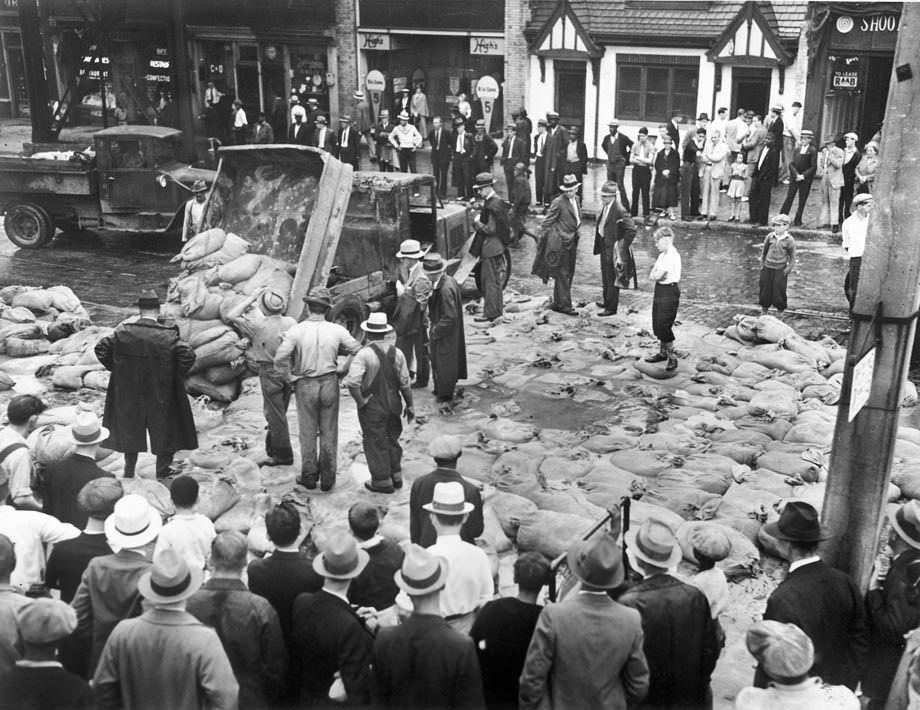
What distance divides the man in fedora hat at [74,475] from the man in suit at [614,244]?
7.52m

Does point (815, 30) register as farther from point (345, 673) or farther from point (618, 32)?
point (345, 673)

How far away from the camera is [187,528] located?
217 inches

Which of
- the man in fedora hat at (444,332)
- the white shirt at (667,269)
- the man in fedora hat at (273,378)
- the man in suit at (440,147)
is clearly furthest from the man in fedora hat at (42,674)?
the man in suit at (440,147)

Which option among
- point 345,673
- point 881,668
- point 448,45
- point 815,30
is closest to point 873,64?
point 815,30

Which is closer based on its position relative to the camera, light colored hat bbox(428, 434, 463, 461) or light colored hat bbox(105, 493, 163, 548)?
light colored hat bbox(105, 493, 163, 548)

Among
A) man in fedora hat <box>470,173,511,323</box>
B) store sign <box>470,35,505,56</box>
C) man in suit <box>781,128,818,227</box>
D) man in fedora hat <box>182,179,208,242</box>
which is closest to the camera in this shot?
man in fedora hat <box>470,173,511,323</box>

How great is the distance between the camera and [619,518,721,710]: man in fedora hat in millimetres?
4660

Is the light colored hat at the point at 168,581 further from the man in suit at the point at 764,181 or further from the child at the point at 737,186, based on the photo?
the child at the point at 737,186

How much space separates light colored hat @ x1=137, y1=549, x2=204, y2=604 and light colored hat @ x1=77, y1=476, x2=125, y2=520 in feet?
2.99

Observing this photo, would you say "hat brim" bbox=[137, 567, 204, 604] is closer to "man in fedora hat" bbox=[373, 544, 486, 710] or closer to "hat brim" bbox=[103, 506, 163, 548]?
"hat brim" bbox=[103, 506, 163, 548]

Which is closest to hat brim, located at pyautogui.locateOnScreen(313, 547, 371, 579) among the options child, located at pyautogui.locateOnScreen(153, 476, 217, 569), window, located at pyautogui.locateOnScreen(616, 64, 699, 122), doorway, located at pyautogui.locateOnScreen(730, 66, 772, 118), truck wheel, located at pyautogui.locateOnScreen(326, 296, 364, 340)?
child, located at pyautogui.locateOnScreen(153, 476, 217, 569)

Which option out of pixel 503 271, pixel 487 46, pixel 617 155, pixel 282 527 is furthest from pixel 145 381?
pixel 487 46

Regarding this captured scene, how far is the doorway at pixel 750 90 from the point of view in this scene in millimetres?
21875

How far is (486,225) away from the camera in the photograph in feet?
41.0
